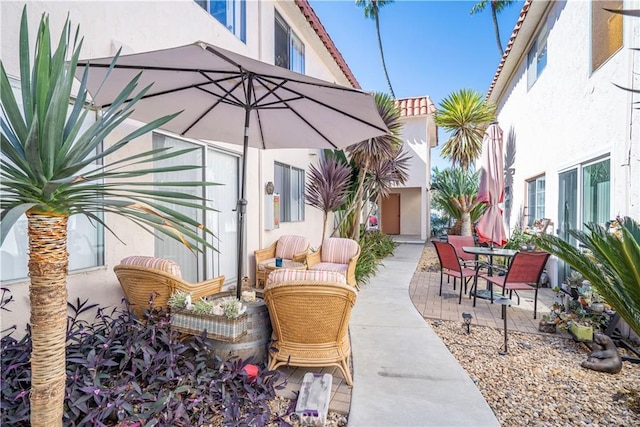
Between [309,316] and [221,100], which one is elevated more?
[221,100]

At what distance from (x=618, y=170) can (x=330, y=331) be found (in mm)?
4642

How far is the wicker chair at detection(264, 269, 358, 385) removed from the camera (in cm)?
289

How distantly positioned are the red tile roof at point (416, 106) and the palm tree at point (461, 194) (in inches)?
182

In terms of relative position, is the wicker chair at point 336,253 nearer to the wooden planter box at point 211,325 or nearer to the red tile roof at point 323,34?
the wooden planter box at point 211,325

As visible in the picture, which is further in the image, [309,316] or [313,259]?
[313,259]

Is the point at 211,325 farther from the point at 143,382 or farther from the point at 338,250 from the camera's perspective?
the point at 338,250

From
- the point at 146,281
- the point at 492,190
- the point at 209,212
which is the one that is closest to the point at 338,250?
the point at 209,212

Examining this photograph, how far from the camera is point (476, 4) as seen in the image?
2136 centimetres

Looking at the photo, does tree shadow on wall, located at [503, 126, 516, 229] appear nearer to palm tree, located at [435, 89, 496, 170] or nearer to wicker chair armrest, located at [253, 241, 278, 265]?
palm tree, located at [435, 89, 496, 170]

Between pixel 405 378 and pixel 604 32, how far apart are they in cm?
596

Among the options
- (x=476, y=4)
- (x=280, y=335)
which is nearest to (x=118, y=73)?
(x=280, y=335)

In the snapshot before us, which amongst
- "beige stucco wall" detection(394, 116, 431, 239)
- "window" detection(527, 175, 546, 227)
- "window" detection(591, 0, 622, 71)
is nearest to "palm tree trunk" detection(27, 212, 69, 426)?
"window" detection(591, 0, 622, 71)

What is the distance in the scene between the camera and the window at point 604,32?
4.71 metres

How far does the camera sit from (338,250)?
21.5 feet
